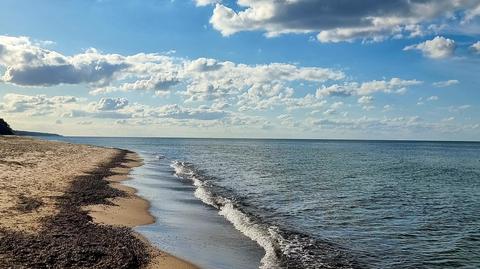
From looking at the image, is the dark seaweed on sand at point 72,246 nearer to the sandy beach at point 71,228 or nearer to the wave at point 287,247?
the sandy beach at point 71,228

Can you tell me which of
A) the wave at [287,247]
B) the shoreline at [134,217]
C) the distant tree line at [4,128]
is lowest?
the wave at [287,247]

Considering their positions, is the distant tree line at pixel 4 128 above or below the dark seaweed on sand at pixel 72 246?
above

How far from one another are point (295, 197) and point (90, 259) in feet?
70.6

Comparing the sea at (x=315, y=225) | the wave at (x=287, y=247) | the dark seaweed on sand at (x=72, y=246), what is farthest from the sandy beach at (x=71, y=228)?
the wave at (x=287, y=247)

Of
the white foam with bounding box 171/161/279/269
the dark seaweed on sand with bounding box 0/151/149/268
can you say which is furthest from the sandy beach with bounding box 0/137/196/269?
the white foam with bounding box 171/161/279/269

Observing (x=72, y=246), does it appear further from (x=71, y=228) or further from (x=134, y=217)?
(x=134, y=217)

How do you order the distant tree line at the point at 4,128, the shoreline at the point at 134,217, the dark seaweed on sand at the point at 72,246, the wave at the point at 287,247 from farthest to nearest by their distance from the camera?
the distant tree line at the point at 4,128, the wave at the point at 287,247, the shoreline at the point at 134,217, the dark seaweed on sand at the point at 72,246

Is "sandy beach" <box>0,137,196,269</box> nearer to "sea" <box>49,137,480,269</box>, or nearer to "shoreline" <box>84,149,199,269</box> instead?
"shoreline" <box>84,149,199,269</box>

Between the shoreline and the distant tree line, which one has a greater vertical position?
the distant tree line

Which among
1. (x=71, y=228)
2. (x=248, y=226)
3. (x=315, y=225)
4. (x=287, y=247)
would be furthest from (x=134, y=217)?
(x=315, y=225)

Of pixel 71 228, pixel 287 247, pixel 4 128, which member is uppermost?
pixel 4 128

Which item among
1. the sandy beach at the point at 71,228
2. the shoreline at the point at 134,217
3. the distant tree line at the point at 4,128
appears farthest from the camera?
the distant tree line at the point at 4,128

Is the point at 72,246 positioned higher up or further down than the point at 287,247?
higher up

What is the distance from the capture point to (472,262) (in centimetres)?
1717
